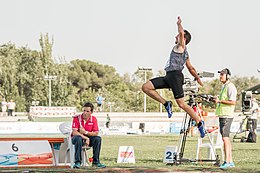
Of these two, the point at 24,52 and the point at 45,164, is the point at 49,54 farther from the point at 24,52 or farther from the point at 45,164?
the point at 45,164

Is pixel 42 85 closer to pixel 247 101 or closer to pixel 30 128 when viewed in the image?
pixel 30 128

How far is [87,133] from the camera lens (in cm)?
1377

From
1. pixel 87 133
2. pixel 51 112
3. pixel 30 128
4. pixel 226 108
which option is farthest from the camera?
pixel 51 112

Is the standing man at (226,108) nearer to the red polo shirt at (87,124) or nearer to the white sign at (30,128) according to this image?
the red polo shirt at (87,124)

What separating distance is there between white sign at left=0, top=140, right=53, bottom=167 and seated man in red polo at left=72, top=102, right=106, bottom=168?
634 millimetres

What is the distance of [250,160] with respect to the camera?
16328 mm

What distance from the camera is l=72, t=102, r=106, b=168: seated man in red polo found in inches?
536

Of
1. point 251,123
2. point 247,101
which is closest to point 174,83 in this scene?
point 247,101

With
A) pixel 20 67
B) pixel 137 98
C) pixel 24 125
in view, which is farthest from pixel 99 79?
pixel 24 125

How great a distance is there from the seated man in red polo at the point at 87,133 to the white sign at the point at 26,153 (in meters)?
0.63

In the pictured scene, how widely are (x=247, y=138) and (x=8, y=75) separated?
5399cm

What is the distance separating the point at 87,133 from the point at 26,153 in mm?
1247

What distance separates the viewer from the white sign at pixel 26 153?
1363 centimetres

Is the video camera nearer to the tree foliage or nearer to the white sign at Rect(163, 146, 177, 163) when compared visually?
the white sign at Rect(163, 146, 177, 163)
